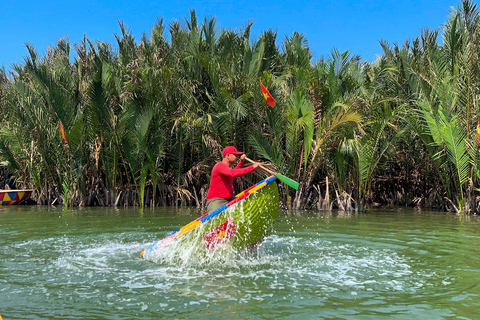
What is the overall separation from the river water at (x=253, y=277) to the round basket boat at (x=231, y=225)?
213 mm

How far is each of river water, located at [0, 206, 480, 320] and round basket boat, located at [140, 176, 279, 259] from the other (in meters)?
0.21

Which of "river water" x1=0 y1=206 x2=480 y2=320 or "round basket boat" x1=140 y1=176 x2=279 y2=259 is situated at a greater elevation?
"round basket boat" x1=140 y1=176 x2=279 y2=259

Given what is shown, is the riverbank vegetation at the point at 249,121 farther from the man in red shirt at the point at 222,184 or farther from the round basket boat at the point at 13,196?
the man in red shirt at the point at 222,184

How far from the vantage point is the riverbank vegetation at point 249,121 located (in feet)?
46.7

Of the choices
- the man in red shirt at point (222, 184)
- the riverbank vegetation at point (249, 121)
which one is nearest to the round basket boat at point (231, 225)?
the man in red shirt at point (222, 184)

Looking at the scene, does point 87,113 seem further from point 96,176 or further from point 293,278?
point 293,278

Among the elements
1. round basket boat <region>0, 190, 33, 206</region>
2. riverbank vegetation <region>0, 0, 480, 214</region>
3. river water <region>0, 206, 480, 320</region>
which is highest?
riverbank vegetation <region>0, 0, 480, 214</region>

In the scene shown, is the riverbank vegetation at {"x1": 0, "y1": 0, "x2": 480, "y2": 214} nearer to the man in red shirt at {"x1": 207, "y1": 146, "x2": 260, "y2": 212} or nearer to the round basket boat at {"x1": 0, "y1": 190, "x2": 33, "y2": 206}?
the round basket boat at {"x1": 0, "y1": 190, "x2": 33, "y2": 206}

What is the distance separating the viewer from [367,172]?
1424 cm

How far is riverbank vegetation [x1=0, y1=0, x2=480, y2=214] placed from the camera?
14.2 meters

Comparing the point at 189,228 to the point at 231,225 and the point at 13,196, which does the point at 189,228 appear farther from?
the point at 13,196

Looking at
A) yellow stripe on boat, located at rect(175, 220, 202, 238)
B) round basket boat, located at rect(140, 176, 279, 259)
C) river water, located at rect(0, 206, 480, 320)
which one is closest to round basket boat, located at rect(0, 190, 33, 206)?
river water, located at rect(0, 206, 480, 320)

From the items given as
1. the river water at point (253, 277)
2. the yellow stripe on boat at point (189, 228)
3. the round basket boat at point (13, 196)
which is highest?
the round basket boat at point (13, 196)

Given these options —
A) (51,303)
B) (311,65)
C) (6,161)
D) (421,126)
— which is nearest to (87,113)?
(6,161)
